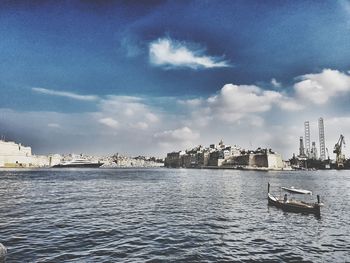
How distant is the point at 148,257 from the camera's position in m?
19.4

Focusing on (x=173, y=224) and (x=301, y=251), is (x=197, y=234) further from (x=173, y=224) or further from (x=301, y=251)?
(x=301, y=251)

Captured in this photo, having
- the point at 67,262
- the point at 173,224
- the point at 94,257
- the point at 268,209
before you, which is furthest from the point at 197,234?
the point at 268,209

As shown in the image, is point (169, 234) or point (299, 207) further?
point (299, 207)

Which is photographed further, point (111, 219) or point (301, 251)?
point (111, 219)

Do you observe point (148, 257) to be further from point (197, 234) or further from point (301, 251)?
point (301, 251)

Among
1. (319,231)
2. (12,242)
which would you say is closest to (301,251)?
(319,231)

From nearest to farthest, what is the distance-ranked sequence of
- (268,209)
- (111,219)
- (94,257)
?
(94,257) → (111,219) → (268,209)

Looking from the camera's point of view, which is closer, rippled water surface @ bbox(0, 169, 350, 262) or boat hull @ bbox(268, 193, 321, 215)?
rippled water surface @ bbox(0, 169, 350, 262)

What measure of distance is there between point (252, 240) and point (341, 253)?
6.19 metres

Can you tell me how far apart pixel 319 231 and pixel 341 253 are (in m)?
7.22

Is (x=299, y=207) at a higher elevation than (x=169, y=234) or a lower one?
higher

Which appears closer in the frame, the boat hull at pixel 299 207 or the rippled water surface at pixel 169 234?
the rippled water surface at pixel 169 234

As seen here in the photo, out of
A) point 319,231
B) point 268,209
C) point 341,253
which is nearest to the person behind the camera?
point 341,253

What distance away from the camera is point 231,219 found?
32.8 m
